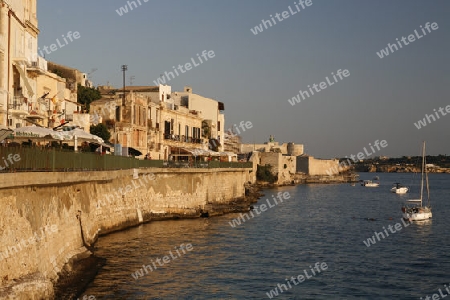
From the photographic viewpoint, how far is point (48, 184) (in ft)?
69.3

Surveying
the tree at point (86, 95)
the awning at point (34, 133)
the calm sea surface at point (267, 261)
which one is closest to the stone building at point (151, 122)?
the tree at point (86, 95)

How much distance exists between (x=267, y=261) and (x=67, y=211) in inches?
457

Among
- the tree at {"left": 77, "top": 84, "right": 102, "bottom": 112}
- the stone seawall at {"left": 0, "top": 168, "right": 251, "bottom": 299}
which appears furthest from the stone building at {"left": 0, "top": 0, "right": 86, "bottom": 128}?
the tree at {"left": 77, "top": 84, "right": 102, "bottom": 112}

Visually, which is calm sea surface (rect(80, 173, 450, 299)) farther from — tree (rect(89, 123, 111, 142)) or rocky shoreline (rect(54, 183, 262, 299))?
tree (rect(89, 123, 111, 142))

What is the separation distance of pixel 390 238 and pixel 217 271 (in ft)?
62.8

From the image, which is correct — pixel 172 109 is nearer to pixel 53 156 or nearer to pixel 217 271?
pixel 217 271

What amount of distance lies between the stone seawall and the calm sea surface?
1.41 metres

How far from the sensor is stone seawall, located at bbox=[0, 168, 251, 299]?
17.2m

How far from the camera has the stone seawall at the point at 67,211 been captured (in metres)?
17.2

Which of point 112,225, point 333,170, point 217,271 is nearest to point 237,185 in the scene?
point 112,225

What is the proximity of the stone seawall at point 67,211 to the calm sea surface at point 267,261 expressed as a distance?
4.63 ft

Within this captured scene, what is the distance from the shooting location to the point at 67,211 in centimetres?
2464

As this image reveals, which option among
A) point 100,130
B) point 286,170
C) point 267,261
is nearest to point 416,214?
point 267,261

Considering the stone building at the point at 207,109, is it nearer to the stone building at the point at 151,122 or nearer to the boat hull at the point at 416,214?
the stone building at the point at 151,122
